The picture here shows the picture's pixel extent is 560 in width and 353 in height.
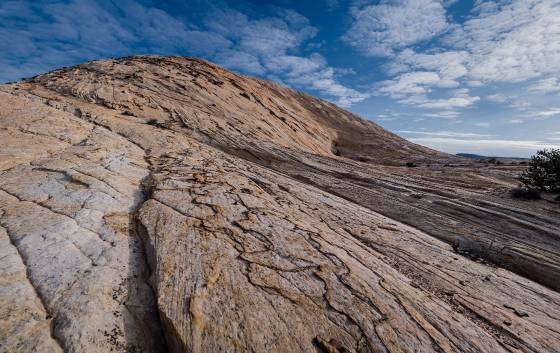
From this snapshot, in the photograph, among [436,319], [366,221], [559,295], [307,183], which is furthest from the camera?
[307,183]

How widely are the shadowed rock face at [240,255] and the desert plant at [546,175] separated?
2.73 metres

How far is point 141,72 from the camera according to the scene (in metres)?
31.2

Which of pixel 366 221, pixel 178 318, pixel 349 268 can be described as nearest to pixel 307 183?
pixel 366 221

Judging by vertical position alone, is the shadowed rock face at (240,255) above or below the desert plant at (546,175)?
below

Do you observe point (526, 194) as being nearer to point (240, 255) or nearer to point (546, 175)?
point (546, 175)

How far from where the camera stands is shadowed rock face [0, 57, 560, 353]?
16.3 feet

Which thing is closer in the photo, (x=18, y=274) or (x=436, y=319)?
(x=18, y=274)

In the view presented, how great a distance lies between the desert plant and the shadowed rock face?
2.73 metres

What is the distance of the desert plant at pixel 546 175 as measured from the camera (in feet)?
56.6

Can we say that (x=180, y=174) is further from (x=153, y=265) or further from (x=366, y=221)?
(x=366, y=221)

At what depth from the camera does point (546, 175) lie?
17.6 meters

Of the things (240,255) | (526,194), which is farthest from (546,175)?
(240,255)

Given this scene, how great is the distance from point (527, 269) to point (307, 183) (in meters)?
9.36

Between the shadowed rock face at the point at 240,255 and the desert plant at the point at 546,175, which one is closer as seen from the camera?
the shadowed rock face at the point at 240,255
